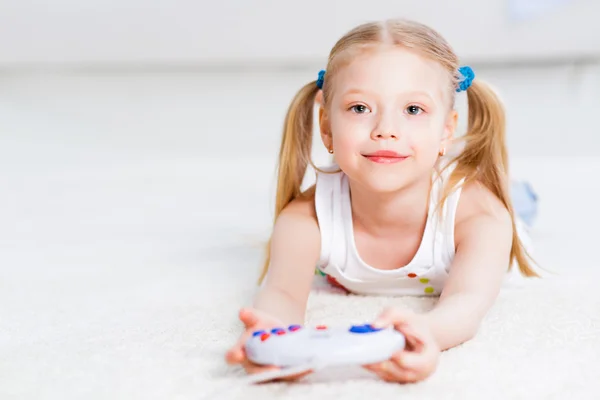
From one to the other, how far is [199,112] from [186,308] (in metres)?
1.74

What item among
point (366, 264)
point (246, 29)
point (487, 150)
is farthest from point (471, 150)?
point (246, 29)

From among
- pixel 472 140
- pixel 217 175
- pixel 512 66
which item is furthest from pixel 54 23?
pixel 472 140

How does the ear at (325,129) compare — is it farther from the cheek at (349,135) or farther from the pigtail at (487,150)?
the pigtail at (487,150)

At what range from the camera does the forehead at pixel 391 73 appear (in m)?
0.95

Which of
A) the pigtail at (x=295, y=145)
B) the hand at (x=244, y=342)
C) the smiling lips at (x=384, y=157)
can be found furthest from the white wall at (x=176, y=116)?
the hand at (x=244, y=342)

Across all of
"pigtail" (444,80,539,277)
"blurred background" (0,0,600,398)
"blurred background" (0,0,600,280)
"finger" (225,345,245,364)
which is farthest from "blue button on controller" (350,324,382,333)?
"blurred background" (0,0,600,280)

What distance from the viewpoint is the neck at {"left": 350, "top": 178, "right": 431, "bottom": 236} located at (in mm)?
1069

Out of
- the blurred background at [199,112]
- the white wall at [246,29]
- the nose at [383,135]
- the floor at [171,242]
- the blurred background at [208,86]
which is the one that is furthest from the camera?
the white wall at [246,29]

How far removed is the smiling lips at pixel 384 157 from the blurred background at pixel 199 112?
0.42m

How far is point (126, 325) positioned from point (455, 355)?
0.39 metres

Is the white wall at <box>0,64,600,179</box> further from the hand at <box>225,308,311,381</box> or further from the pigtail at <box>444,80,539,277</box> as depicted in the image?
the hand at <box>225,308,311,381</box>

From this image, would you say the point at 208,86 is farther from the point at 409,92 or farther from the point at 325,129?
the point at 409,92

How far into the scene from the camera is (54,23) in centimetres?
245

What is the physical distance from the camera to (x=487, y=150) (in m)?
1.13
